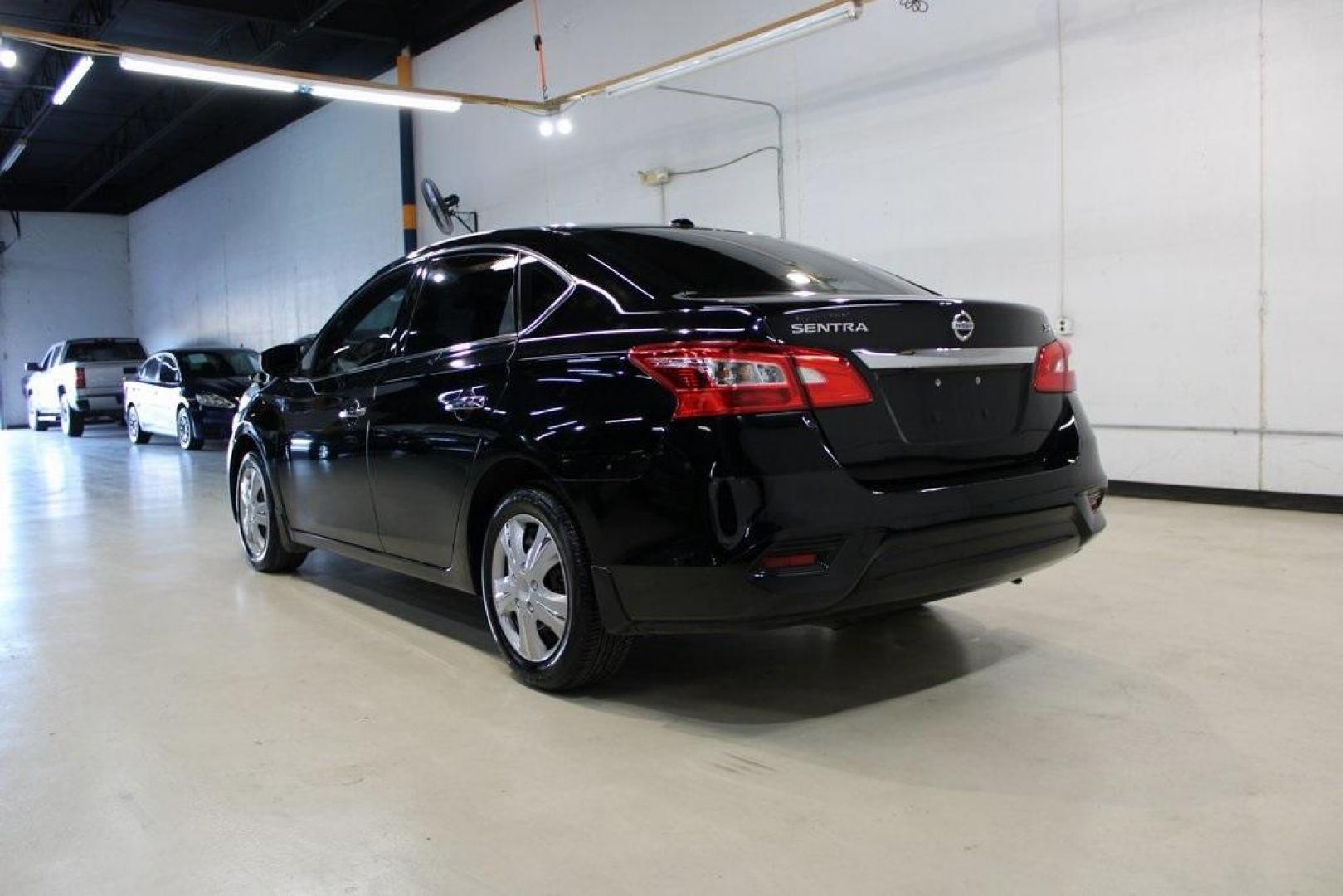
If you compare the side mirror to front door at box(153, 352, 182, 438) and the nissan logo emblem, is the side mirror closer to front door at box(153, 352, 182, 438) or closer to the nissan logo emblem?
the nissan logo emblem

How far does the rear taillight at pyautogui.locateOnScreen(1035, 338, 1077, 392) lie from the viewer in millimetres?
2873

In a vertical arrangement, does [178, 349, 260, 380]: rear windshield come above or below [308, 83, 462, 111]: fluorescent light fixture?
below

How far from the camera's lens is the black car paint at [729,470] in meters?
2.39

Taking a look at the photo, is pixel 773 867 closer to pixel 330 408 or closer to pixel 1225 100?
pixel 330 408

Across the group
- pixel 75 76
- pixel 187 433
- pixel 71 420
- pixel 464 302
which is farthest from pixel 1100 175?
pixel 71 420

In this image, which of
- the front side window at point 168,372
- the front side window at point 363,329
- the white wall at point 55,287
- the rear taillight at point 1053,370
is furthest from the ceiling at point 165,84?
the rear taillight at point 1053,370

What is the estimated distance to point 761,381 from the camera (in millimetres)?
2410

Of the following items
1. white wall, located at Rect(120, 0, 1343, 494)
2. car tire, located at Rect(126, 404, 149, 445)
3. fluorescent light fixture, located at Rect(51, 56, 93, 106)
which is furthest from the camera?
car tire, located at Rect(126, 404, 149, 445)

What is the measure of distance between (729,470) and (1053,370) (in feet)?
3.74

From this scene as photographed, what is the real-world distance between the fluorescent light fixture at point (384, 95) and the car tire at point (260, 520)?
4482mm

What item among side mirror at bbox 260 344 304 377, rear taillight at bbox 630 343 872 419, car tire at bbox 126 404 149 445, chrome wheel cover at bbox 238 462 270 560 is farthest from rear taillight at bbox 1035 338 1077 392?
car tire at bbox 126 404 149 445

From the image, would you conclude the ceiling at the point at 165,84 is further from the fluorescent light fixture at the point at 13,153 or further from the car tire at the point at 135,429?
the car tire at the point at 135,429

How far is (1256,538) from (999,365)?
2.99m

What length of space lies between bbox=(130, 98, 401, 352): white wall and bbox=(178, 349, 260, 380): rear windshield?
1.96 m
